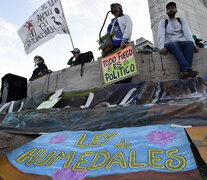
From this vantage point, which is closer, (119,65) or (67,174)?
(67,174)

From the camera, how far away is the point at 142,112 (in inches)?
84.3

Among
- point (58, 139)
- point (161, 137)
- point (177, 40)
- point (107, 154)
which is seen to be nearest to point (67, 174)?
point (107, 154)

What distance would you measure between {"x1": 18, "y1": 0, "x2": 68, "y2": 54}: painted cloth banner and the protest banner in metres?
2.71

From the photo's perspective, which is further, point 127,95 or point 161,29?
point 161,29

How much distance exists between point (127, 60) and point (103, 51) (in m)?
0.59

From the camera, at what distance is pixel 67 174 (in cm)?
143

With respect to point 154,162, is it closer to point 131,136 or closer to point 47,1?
point 131,136

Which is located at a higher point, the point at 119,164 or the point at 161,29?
the point at 161,29

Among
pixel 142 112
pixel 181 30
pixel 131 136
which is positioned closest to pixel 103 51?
pixel 181 30

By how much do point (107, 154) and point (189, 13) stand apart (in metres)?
7.96

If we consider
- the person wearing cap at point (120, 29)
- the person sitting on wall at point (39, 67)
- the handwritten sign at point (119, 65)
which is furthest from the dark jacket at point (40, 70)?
the person wearing cap at point (120, 29)

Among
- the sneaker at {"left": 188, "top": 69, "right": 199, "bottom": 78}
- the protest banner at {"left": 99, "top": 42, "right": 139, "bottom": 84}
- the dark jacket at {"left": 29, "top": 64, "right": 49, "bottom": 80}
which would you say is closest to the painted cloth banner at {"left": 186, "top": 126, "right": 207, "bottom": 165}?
the sneaker at {"left": 188, "top": 69, "right": 199, "bottom": 78}

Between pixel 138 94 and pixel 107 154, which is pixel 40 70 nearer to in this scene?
pixel 138 94

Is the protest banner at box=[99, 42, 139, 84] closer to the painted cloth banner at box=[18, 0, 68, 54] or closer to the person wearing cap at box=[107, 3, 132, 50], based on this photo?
the person wearing cap at box=[107, 3, 132, 50]
